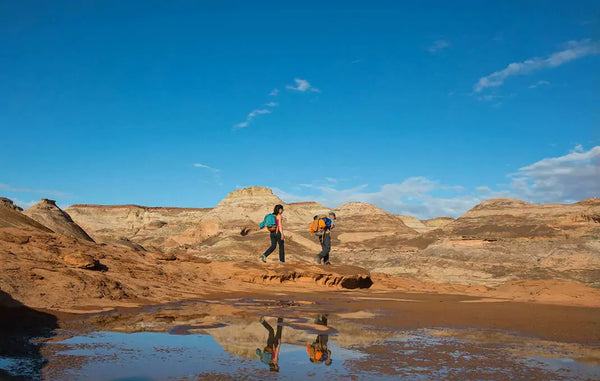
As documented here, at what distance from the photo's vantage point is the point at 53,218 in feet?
78.5

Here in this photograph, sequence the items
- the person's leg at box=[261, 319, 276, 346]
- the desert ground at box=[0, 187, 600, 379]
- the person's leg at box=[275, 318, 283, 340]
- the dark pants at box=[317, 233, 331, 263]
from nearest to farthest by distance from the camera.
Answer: the desert ground at box=[0, 187, 600, 379] < the person's leg at box=[261, 319, 276, 346] < the person's leg at box=[275, 318, 283, 340] < the dark pants at box=[317, 233, 331, 263]

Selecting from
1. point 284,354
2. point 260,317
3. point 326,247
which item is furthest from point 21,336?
point 326,247

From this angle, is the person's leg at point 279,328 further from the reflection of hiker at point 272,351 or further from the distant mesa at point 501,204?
the distant mesa at point 501,204

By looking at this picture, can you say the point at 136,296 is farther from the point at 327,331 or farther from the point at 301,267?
the point at 301,267

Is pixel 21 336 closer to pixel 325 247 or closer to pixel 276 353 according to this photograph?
pixel 276 353

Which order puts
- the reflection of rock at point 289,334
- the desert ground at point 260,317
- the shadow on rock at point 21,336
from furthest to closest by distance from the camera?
1. the reflection of rock at point 289,334
2. the desert ground at point 260,317
3. the shadow on rock at point 21,336

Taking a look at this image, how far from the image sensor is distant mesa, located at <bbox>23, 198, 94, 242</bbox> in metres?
22.5

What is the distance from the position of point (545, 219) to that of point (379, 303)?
3905 cm

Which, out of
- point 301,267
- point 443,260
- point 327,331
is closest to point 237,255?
point 443,260

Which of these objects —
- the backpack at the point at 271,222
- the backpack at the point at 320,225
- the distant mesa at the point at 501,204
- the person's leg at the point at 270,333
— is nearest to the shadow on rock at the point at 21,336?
the person's leg at the point at 270,333

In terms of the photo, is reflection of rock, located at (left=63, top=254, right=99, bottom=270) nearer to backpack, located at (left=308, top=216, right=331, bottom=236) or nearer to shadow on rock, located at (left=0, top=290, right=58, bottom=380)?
shadow on rock, located at (left=0, top=290, right=58, bottom=380)

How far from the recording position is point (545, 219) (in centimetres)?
4216

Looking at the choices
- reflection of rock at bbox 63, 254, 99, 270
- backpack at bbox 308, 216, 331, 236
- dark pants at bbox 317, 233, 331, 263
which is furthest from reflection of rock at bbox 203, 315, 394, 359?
backpack at bbox 308, 216, 331, 236

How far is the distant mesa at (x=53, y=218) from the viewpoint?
22547 mm
